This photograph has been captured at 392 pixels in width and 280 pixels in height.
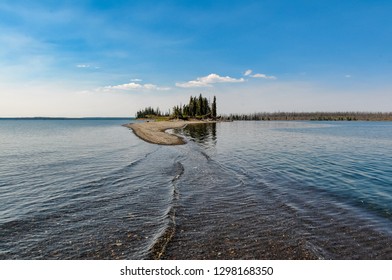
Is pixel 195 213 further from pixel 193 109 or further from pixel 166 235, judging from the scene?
pixel 193 109

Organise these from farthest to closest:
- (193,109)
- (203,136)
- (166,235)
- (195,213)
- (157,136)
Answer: (193,109) < (203,136) < (157,136) < (195,213) < (166,235)

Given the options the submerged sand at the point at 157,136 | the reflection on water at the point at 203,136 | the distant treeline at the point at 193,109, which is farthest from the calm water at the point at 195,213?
the distant treeline at the point at 193,109

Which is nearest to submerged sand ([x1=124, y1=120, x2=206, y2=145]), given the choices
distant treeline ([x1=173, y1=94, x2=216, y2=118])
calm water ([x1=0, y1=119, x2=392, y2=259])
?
calm water ([x1=0, y1=119, x2=392, y2=259])

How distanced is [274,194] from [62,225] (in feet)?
41.1

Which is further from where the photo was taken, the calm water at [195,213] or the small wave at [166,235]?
the calm water at [195,213]

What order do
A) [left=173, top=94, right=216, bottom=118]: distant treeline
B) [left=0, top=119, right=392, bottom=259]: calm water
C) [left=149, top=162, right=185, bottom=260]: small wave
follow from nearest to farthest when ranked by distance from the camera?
[left=149, top=162, right=185, bottom=260]: small wave → [left=0, top=119, right=392, bottom=259]: calm water → [left=173, top=94, right=216, bottom=118]: distant treeline

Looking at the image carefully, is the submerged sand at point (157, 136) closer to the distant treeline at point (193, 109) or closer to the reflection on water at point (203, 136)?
the reflection on water at point (203, 136)

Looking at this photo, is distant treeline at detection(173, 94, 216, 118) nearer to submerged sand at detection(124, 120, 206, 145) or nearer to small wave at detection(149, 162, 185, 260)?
submerged sand at detection(124, 120, 206, 145)

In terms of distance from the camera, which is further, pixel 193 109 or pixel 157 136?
pixel 193 109

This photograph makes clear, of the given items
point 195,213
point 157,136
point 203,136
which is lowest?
point 195,213

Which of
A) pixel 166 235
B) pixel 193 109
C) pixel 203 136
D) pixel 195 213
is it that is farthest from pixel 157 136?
pixel 193 109

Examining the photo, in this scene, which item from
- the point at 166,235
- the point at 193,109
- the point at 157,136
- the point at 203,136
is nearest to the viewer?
the point at 166,235
